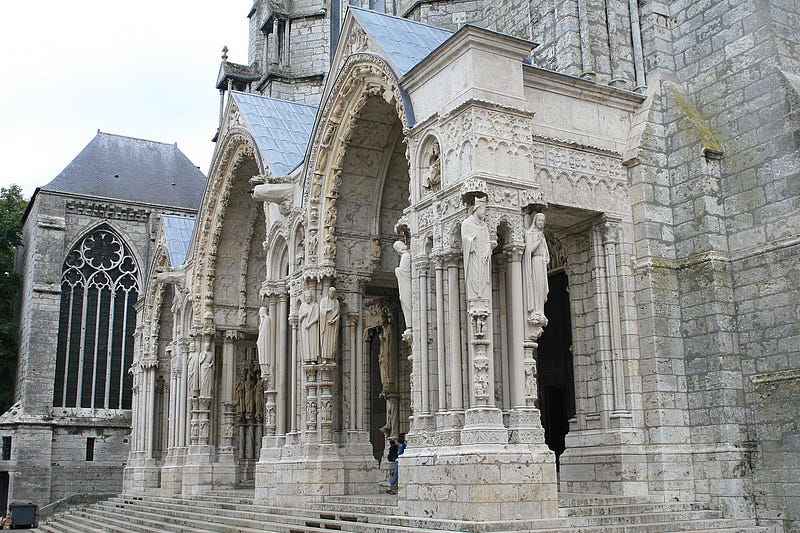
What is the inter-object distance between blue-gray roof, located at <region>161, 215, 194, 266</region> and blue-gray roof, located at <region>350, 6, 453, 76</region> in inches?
403

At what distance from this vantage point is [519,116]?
10.0m

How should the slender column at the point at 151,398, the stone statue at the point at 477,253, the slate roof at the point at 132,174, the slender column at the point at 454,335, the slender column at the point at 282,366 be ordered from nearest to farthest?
the stone statue at the point at 477,253 < the slender column at the point at 454,335 < the slender column at the point at 282,366 < the slender column at the point at 151,398 < the slate roof at the point at 132,174

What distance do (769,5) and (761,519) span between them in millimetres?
6441

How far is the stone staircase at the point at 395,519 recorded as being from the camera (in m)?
8.45

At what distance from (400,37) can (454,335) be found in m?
4.91

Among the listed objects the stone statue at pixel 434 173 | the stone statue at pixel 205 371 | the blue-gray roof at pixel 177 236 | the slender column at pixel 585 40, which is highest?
the slender column at pixel 585 40

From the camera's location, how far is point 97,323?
3047 centimetres

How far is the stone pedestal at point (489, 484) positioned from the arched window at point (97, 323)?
23.2 m

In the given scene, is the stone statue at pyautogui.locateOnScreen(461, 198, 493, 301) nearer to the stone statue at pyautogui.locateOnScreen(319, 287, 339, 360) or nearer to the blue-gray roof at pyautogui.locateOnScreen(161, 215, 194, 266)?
the stone statue at pyautogui.locateOnScreen(319, 287, 339, 360)

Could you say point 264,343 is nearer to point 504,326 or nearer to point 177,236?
point 504,326

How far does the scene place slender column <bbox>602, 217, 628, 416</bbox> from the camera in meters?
10.7

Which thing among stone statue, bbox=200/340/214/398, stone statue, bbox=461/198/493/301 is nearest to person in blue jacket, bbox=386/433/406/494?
stone statue, bbox=461/198/493/301

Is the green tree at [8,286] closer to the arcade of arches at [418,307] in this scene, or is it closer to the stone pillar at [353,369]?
the arcade of arches at [418,307]

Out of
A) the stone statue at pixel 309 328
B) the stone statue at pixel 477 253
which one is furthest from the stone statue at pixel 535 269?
the stone statue at pixel 309 328
